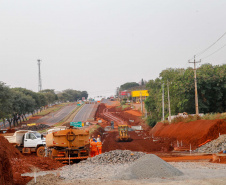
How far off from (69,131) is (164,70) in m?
76.9

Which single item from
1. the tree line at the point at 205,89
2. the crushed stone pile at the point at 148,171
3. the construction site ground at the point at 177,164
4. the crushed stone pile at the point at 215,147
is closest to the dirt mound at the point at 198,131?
the construction site ground at the point at 177,164

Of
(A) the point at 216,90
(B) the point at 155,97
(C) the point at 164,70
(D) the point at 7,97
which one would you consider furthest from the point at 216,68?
(D) the point at 7,97

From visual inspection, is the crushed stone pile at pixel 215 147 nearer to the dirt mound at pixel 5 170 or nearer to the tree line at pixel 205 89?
the dirt mound at pixel 5 170

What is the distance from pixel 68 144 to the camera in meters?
26.1

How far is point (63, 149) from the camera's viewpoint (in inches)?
1035

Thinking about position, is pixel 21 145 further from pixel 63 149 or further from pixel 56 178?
pixel 56 178

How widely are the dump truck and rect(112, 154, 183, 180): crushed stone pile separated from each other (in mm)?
8682

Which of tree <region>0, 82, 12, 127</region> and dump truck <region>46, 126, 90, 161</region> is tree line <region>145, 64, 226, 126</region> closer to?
tree <region>0, 82, 12, 127</region>

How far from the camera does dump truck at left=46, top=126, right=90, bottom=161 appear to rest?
25953 mm

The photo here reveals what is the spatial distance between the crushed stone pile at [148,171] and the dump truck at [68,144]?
8.68 metres

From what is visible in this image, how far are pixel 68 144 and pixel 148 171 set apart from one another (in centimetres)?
1007

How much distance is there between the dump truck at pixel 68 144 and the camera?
26.0 metres

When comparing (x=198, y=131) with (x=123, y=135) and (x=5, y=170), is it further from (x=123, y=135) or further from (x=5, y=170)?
(x=5, y=170)

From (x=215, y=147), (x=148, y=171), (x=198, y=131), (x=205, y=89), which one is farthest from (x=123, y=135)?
(x=148, y=171)
